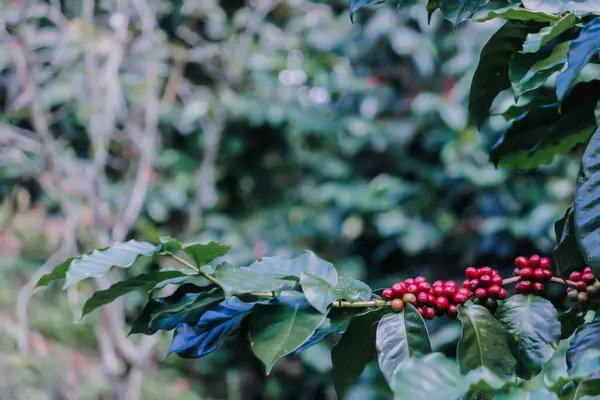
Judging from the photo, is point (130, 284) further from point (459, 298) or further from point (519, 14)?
point (519, 14)

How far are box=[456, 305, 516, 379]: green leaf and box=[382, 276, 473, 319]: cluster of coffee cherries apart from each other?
0.03 m

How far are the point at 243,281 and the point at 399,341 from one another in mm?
130

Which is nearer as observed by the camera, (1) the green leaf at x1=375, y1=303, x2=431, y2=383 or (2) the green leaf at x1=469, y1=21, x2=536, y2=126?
(1) the green leaf at x1=375, y1=303, x2=431, y2=383

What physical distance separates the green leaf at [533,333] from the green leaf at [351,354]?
0.11 meters

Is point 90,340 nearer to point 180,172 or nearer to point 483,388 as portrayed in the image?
point 180,172

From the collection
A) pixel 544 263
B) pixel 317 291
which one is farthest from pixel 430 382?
pixel 544 263

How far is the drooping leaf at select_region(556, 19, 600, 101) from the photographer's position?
1.62 feet

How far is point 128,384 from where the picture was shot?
6.65 feet

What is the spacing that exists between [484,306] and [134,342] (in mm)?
1943

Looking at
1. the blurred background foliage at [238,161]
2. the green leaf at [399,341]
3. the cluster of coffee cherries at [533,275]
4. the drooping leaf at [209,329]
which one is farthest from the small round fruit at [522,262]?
the blurred background foliage at [238,161]

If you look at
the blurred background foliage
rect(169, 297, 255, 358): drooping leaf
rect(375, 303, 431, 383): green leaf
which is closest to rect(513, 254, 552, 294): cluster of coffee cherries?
rect(375, 303, 431, 383): green leaf

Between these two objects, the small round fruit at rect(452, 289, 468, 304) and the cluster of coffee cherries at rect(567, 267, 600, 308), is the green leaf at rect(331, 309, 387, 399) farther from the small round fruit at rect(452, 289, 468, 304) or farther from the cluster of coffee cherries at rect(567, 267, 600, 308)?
the cluster of coffee cherries at rect(567, 267, 600, 308)

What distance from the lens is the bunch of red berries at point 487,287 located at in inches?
22.3

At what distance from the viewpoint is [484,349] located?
0.52m
